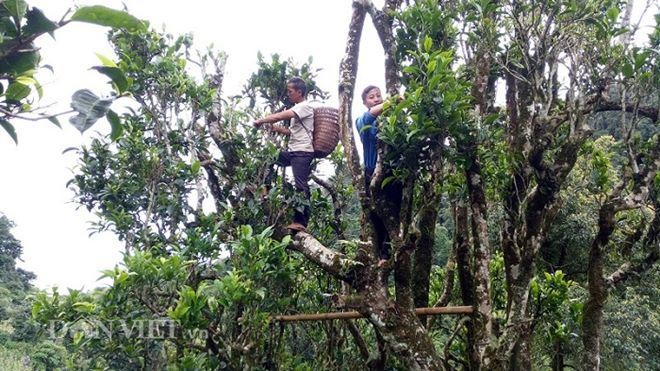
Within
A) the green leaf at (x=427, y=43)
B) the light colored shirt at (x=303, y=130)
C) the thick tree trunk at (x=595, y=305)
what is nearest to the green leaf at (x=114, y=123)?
the green leaf at (x=427, y=43)

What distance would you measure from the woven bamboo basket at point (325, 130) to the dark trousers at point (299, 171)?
3.5 inches

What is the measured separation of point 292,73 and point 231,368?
2.20 m

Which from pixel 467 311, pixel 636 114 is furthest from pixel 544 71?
pixel 467 311

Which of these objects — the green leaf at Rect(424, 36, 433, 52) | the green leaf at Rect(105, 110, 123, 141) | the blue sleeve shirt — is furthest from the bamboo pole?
the green leaf at Rect(105, 110, 123, 141)

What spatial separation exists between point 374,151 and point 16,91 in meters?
2.68

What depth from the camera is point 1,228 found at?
20375 millimetres

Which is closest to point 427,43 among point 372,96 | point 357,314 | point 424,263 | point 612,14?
point 372,96

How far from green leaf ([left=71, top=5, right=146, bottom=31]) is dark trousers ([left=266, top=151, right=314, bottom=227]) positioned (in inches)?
111

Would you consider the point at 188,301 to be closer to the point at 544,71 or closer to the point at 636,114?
the point at 544,71

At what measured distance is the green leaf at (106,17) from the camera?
2.71ft

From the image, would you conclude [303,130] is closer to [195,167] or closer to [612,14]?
[195,167]

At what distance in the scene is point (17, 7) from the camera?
837 millimetres

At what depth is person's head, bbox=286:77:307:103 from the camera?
3865 millimetres

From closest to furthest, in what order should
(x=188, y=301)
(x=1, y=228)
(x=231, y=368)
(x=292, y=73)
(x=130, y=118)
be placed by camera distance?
(x=188, y=301) → (x=231, y=368) → (x=130, y=118) → (x=292, y=73) → (x=1, y=228)
